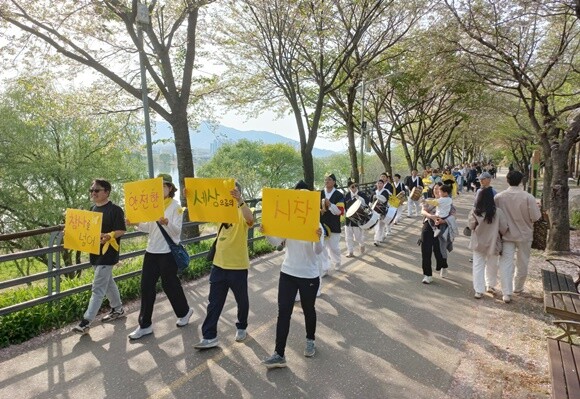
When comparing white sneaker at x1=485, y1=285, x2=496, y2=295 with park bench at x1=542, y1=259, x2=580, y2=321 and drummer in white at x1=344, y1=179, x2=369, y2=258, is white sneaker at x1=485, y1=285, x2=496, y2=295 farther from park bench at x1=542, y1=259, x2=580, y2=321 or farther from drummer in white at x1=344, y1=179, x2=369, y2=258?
drummer in white at x1=344, y1=179, x2=369, y2=258

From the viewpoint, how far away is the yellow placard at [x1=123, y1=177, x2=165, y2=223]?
4379 millimetres

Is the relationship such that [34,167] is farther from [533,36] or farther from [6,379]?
[533,36]

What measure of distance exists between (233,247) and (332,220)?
10.5 feet

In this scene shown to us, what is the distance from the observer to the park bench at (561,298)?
13.3 feet

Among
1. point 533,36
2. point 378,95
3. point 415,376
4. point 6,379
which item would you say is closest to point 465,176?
point 378,95

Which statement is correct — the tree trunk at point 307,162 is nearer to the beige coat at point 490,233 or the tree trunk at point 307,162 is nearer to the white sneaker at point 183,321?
the beige coat at point 490,233

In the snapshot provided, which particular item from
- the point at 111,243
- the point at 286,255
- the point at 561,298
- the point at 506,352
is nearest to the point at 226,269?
the point at 286,255

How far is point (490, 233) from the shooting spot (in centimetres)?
593

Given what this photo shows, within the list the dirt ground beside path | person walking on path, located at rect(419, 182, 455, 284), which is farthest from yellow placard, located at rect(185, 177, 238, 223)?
person walking on path, located at rect(419, 182, 455, 284)

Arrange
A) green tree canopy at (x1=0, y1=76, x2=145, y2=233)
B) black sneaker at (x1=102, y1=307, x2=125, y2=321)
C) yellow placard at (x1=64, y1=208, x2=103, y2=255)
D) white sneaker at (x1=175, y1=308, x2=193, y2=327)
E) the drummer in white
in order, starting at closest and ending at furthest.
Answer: yellow placard at (x1=64, y1=208, x2=103, y2=255)
white sneaker at (x1=175, y1=308, x2=193, y2=327)
black sneaker at (x1=102, y1=307, x2=125, y2=321)
the drummer in white
green tree canopy at (x1=0, y1=76, x2=145, y2=233)

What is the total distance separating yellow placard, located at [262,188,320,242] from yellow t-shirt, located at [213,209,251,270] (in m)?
0.40

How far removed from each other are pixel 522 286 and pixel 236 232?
16.8ft

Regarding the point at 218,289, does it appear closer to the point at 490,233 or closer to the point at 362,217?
the point at 490,233

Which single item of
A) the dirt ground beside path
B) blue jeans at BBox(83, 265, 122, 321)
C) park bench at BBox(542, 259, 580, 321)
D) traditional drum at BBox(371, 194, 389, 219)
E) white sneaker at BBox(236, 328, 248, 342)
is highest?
traditional drum at BBox(371, 194, 389, 219)
